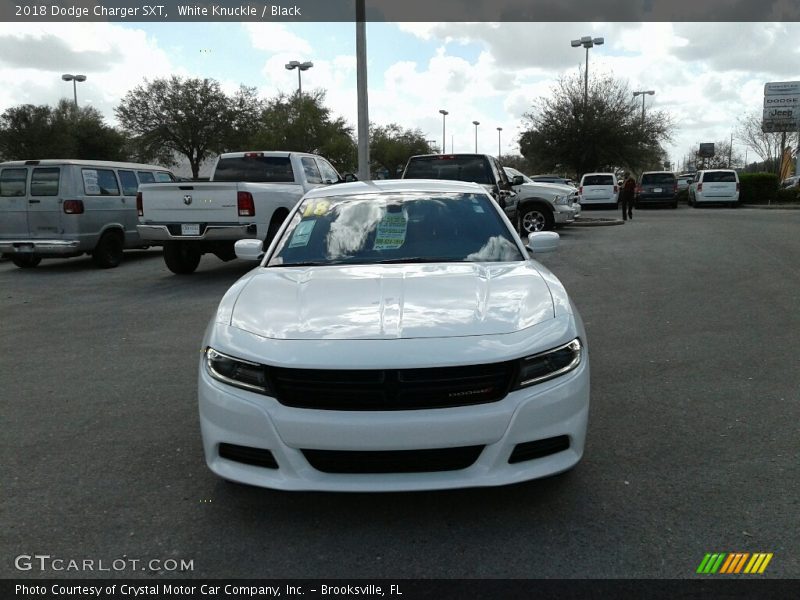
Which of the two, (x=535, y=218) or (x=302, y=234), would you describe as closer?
(x=302, y=234)

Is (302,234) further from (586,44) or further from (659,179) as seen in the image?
(586,44)

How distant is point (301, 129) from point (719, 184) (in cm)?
2494

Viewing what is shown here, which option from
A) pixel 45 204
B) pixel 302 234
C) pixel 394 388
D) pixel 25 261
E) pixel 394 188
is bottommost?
pixel 25 261

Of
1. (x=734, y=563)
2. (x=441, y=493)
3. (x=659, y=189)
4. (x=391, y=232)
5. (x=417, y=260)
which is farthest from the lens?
(x=659, y=189)

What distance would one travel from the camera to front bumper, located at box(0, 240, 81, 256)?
12.2 m

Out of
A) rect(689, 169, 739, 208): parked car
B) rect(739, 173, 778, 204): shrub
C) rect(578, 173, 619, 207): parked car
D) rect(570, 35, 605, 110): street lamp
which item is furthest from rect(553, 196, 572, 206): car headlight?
rect(570, 35, 605, 110): street lamp

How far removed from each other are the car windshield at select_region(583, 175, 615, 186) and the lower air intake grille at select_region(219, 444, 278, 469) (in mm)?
29467

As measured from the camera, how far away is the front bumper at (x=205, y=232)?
1069 centimetres

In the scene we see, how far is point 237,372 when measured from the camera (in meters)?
3.17

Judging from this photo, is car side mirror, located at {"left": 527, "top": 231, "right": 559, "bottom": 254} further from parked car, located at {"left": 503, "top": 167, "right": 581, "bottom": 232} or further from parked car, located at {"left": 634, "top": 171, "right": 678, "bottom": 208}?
parked car, located at {"left": 634, "top": 171, "right": 678, "bottom": 208}

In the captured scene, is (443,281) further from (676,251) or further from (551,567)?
(676,251)

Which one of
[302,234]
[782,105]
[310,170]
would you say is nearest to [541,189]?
[310,170]

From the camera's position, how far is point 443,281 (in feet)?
12.4

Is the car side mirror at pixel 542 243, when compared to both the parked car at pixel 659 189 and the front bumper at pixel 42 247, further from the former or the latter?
the parked car at pixel 659 189
